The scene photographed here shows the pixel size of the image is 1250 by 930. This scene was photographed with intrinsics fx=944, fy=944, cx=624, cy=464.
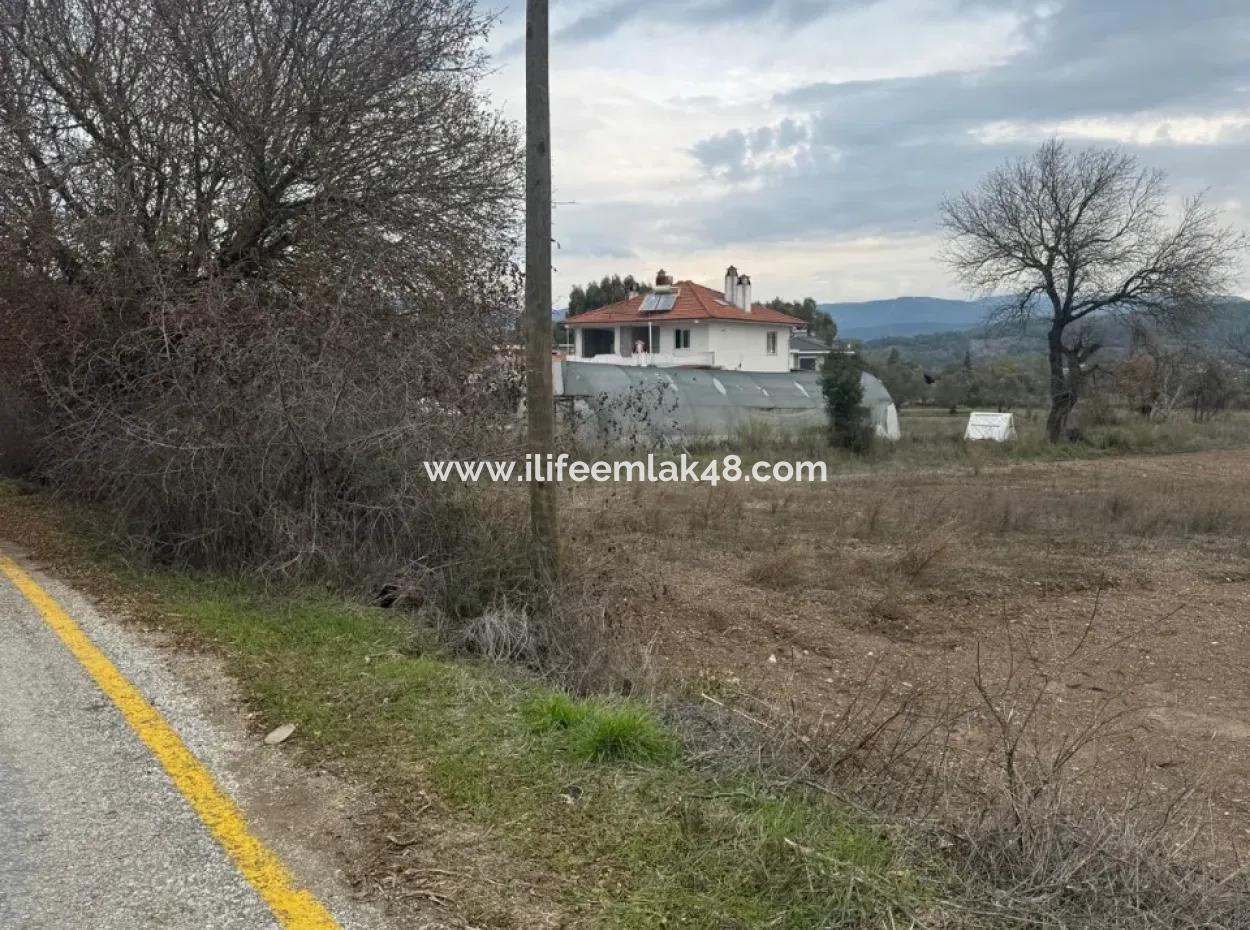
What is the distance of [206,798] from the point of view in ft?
12.3

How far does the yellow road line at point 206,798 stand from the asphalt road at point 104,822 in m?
0.03

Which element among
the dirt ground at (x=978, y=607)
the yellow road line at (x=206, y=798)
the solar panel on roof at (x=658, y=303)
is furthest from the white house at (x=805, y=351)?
the yellow road line at (x=206, y=798)

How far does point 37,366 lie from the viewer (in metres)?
8.59

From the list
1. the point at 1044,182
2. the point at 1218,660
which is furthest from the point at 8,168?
the point at 1044,182

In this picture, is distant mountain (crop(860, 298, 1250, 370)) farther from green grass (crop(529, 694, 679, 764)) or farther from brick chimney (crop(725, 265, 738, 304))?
green grass (crop(529, 694, 679, 764))

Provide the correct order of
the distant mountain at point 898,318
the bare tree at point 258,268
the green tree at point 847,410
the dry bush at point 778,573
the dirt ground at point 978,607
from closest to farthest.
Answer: the dirt ground at point 978,607 → the bare tree at point 258,268 → the dry bush at point 778,573 → the green tree at point 847,410 → the distant mountain at point 898,318

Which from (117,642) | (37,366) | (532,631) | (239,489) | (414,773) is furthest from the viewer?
(37,366)

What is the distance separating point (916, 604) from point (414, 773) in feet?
21.2

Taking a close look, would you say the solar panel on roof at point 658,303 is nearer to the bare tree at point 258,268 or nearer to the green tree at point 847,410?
the green tree at point 847,410

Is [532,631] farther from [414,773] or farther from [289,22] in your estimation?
[289,22]

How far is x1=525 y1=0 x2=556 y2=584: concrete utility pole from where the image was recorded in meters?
6.80

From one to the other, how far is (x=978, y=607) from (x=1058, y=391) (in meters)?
25.2

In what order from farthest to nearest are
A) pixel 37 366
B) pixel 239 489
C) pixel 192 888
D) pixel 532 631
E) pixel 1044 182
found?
pixel 1044 182, pixel 37 366, pixel 239 489, pixel 532 631, pixel 192 888

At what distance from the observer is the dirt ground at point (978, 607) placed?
614 centimetres
